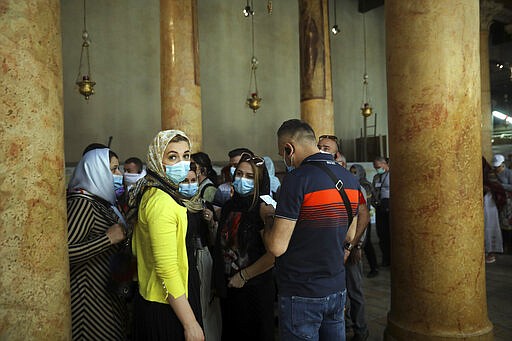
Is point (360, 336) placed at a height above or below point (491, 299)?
above

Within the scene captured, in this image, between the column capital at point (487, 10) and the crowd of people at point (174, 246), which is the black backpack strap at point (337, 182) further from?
the column capital at point (487, 10)

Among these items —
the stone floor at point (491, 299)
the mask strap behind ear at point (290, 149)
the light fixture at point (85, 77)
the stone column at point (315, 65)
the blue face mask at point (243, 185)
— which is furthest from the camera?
the light fixture at point (85, 77)

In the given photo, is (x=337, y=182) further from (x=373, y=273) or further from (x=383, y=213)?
(x=383, y=213)

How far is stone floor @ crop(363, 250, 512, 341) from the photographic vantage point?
12.9 ft

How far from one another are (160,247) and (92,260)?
525mm

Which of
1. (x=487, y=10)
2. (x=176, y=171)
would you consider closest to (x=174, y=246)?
(x=176, y=171)

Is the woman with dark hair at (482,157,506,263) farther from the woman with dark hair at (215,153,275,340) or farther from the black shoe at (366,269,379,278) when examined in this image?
the woman with dark hair at (215,153,275,340)

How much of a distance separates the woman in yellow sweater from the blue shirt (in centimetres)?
51

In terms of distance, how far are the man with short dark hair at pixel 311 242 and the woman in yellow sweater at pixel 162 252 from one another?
1.55 ft

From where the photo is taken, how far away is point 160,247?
71.6 inches

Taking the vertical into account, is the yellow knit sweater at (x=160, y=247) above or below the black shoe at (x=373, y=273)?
above

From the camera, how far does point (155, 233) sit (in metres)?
1.82

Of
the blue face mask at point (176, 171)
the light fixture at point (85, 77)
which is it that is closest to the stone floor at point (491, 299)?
the blue face mask at point (176, 171)

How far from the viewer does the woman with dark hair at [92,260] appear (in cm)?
201
